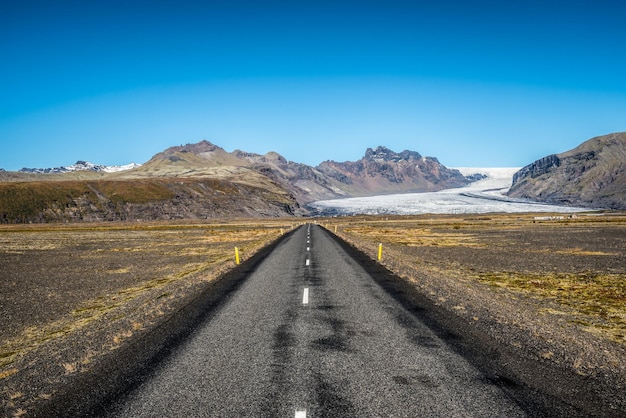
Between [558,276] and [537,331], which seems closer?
[537,331]

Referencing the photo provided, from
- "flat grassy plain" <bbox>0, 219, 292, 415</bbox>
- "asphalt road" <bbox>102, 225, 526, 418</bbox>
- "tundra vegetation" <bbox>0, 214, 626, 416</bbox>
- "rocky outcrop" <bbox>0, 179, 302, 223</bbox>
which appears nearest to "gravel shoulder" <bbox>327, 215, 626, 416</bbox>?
"tundra vegetation" <bbox>0, 214, 626, 416</bbox>

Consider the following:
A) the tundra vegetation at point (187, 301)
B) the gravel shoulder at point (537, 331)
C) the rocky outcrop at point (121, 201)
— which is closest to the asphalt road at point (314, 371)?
the gravel shoulder at point (537, 331)

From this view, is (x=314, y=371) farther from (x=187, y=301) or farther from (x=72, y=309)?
(x=72, y=309)

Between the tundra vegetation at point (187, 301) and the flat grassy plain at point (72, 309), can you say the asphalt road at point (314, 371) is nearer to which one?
the tundra vegetation at point (187, 301)

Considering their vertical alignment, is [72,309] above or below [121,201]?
below

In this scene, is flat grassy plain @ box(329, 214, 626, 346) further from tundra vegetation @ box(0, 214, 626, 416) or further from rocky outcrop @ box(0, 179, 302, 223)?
rocky outcrop @ box(0, 179, 302, 223)

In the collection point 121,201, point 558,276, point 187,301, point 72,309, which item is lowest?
point 558,276

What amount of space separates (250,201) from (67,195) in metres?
77.5

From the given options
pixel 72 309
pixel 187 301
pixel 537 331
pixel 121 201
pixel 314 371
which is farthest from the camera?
pixel 121 201

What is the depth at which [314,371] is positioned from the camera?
6863 millimetres

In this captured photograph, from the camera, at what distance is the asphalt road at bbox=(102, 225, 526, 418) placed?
5.65 metres

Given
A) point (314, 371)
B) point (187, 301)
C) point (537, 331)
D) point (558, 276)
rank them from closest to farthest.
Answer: point (314, 371)
point (537, 331)
point (187, 301)
point (558, 276)

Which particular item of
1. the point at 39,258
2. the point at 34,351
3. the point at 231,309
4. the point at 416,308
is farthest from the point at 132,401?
the point at 39,258

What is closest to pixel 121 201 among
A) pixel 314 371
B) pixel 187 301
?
pixel 187 301
